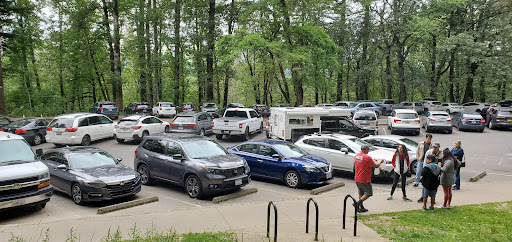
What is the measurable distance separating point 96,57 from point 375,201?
129 ft

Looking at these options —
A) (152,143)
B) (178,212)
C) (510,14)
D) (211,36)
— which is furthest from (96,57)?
(510,14)

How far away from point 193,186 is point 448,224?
21.0 feet

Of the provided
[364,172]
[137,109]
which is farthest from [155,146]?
[137,109]

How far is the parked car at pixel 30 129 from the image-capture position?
60.3 ft

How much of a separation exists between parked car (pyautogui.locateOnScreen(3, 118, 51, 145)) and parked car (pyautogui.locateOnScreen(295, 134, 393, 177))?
14.8 meters

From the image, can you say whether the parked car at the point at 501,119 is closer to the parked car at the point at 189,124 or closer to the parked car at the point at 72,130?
the parked car at the point at 189,124

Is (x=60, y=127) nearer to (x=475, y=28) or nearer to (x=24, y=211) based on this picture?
(x=24, y=211)

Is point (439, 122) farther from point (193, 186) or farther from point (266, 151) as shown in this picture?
point (193, 186)

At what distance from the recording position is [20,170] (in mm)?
7953

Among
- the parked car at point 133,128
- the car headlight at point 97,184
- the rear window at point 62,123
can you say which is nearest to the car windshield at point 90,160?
the car headlight at point 97,184

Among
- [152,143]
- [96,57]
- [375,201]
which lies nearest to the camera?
[375,201]

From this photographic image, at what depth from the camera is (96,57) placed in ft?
133

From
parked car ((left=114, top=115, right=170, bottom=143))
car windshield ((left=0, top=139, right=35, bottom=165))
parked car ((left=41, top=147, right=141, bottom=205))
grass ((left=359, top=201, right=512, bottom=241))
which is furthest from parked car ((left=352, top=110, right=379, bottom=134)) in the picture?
car windshield ((left=0, top=139, right=35, bottom=165))

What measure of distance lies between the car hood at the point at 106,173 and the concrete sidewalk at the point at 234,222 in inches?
38.4
